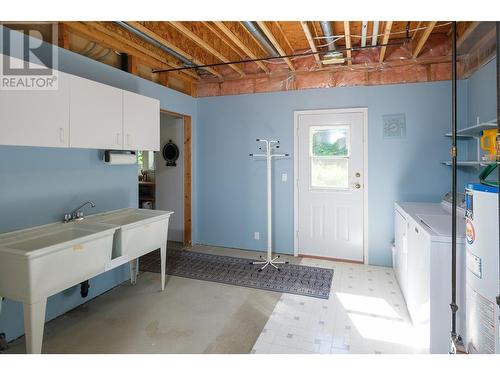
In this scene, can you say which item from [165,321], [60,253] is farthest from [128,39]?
[165,321]

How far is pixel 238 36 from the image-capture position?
9.92 ft

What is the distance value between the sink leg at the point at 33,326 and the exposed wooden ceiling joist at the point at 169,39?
8.14 ft

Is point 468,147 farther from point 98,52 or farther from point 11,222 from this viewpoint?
point 11,222

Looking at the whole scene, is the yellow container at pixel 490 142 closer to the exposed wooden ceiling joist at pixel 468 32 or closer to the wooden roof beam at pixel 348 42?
the exposed wooden ceiling joist at pixel 468 32

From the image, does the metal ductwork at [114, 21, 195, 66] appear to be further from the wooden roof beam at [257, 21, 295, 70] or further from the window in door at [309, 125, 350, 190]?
the window in door at [309, 125, 350, 190]

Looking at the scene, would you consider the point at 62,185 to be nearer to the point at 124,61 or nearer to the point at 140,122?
the point at 140,122

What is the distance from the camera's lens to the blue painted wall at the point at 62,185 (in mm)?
2158

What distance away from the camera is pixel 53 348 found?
2.12 meters

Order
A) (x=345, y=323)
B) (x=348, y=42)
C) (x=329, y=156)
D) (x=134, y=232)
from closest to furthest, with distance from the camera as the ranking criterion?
(x=345, y=323) < (x=134, y=232) < (x=348, y=42) < (x=329, y=156)

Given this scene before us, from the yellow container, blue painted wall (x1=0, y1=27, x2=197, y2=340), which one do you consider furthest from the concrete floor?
the yellow container

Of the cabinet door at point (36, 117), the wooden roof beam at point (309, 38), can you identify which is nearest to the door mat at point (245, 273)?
the cabinet door at point (36, 117)

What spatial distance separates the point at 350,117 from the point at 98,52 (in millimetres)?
3230

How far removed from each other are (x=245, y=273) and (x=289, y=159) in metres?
1.79

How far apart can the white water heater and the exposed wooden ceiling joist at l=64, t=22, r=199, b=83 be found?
345 cm
